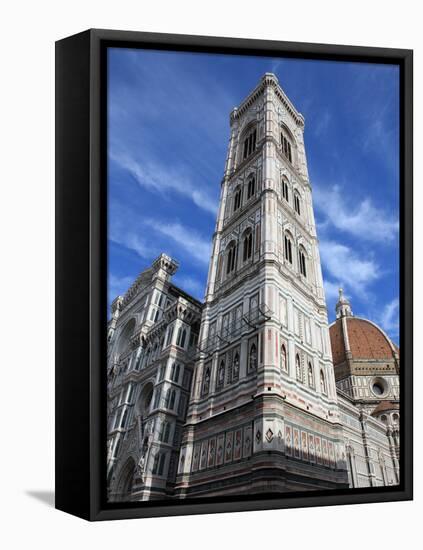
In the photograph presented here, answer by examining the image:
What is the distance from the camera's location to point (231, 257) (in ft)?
49.0

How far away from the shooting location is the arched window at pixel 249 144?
1410 centimetres

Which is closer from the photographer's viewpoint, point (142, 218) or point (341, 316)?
point (142, 218)

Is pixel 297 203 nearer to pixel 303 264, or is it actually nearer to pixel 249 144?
pixel 303 264

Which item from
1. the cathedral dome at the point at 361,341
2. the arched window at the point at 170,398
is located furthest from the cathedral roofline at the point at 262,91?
the arched window at the point at 170,398

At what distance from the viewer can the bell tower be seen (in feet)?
36.4

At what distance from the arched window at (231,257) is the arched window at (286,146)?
225 cm

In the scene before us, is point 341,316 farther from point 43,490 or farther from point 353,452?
point 43,490

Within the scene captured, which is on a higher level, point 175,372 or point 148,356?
point 148,356

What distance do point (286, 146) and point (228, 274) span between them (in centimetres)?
291

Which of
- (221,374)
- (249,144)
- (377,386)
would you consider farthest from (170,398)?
(249,144)

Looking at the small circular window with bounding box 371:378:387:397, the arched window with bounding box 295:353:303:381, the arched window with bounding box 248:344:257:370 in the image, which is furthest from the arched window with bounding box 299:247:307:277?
the small circular window with bounding box 371:378:387:397

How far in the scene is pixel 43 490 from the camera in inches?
396

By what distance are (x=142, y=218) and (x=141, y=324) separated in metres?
3.13

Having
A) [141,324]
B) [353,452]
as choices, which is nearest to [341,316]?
[353,452]
